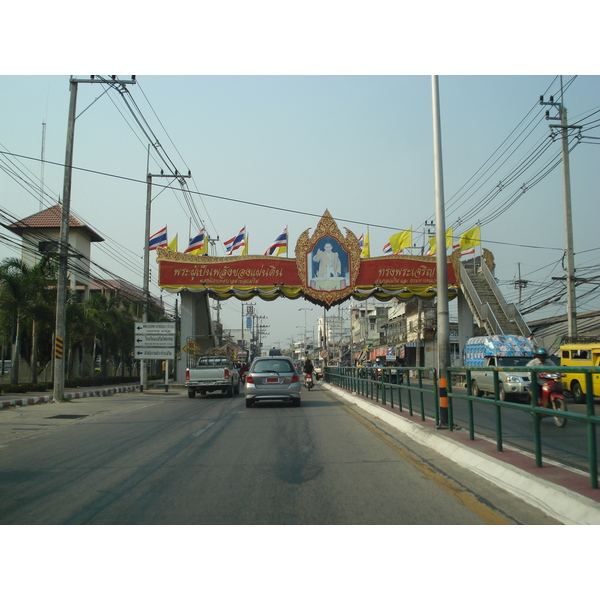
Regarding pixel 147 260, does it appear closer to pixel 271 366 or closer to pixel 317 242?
pixel 317 242

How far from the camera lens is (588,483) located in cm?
548

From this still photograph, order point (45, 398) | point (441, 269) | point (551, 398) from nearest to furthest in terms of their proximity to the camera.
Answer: point (551, 398), point (441, 269), point (45, 398)

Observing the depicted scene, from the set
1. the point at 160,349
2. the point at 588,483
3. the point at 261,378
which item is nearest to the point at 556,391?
the point at 588,483

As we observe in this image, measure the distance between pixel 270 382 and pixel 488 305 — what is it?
18.9 m

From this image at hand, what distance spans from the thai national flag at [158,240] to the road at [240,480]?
2139cm

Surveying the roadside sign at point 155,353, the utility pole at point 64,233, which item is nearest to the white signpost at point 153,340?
the roadside sign at point 155,353

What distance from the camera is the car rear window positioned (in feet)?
59.1

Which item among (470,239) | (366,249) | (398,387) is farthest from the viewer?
(366,249)

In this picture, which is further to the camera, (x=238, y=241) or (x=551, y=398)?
(x=238, y=241)

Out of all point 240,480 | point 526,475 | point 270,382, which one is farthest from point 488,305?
point 240,480

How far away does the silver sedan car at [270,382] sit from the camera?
17828 millimetres

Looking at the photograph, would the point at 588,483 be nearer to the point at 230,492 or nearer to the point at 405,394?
the point at 230,492

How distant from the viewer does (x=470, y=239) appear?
34812 mm

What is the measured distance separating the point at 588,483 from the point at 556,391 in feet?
3.13
